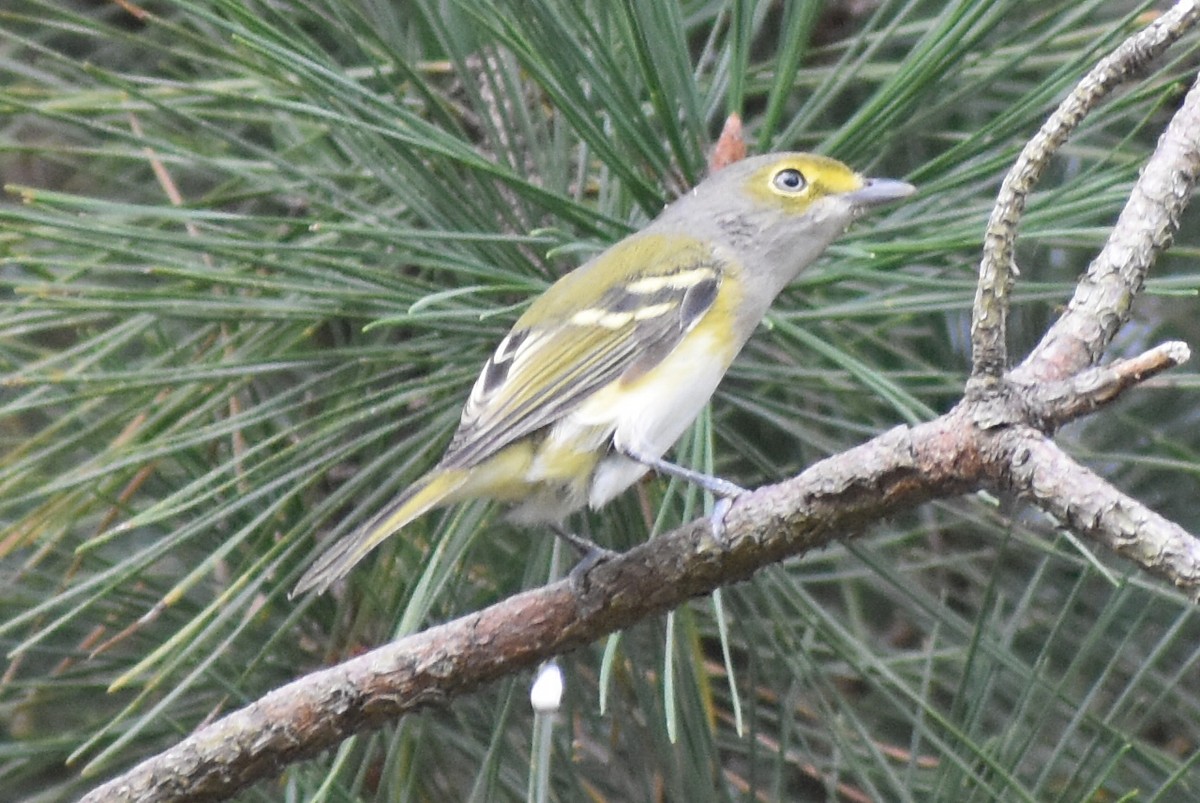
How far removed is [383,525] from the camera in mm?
1446

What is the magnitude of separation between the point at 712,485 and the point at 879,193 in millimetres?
A: 469

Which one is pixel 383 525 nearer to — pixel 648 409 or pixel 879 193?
pixel 648 409

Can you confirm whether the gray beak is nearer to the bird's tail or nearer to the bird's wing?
the bird's wing

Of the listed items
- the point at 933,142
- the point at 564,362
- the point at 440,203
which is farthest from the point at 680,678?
the point at 933,142

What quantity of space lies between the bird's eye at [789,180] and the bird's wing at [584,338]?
13 cm

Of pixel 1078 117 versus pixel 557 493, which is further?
pixel 557 493

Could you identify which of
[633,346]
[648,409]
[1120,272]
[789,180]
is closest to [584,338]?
[633,346]

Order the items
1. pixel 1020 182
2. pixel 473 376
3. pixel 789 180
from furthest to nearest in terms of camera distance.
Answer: pixel 789 180 → pixel 473 376 → pixel 1020 182

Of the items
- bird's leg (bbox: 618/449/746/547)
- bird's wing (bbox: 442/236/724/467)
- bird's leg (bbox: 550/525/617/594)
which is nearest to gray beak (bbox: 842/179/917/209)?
bird's wing (bbox: 442/236/724/467)

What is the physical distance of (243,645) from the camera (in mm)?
1986

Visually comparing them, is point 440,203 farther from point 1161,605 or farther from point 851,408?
point 1161,605

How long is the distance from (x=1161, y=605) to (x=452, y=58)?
1.45 m

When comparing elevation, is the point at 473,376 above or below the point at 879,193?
below

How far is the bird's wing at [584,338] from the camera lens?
160 cm
